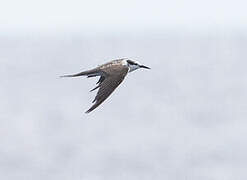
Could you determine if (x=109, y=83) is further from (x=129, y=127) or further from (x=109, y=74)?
(x=129, y=127)

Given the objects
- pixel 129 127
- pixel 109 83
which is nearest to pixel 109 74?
pixel 109 83

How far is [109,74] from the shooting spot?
19.2m

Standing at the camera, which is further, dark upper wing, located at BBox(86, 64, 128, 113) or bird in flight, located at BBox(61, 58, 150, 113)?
bird in flight, located at BBox(61, 58, 150, 113)

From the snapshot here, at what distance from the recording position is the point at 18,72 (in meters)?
96.4

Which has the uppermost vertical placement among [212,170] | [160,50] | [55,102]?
[160,50]

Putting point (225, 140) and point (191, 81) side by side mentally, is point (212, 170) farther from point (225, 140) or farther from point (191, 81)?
point (191, 81)

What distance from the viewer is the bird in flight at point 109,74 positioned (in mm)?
18375

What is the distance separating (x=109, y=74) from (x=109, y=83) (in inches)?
18.1

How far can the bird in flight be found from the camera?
1838cm

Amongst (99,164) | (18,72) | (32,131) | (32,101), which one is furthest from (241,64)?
(99,164)

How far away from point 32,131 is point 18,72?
46.9 m

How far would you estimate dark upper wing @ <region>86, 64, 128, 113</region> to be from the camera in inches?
714

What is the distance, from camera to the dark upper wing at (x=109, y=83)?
1814 cm

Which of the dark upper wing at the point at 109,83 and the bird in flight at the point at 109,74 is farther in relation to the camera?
the bird in flight at the point at 109,74
